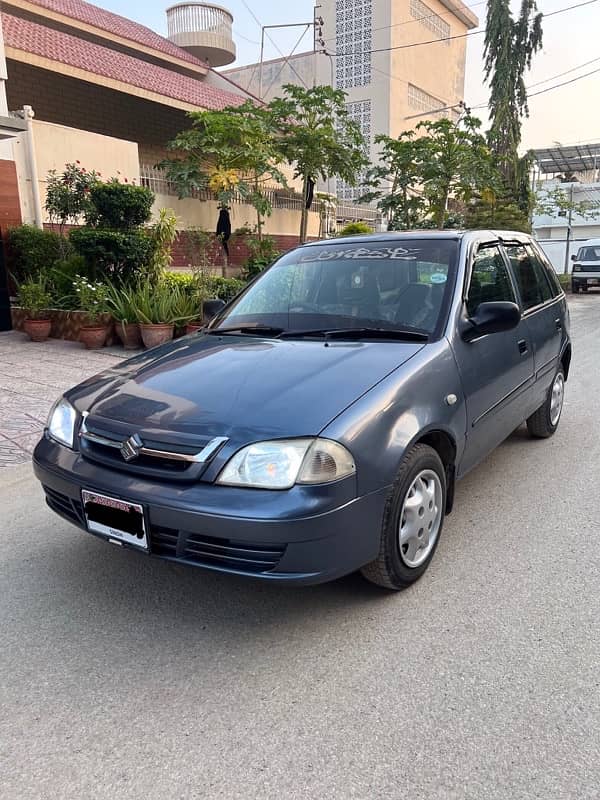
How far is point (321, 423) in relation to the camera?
A: 2377mm

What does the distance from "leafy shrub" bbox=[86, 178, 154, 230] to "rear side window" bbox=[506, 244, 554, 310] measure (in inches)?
264

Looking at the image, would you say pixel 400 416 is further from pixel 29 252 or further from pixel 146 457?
pixel 29 252

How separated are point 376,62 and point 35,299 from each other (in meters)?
30.2

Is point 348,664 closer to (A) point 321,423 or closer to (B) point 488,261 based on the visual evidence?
(A) point 321,423

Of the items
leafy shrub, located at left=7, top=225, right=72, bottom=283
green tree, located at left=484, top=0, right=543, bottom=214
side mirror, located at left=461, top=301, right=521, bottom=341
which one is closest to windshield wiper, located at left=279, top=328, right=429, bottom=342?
side mirror, located at left=461, top=301, right=521, bottom=341

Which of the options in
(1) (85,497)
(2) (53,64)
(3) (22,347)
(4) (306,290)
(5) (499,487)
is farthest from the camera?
(2) (53,64)

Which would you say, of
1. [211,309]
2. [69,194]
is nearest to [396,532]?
[211,309]

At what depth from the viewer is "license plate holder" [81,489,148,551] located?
2.42m

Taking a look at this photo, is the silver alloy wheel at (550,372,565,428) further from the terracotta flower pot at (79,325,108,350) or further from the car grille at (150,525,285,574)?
the terracotta flower pot at (79,325,108,350)

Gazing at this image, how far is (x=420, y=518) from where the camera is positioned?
2.80m

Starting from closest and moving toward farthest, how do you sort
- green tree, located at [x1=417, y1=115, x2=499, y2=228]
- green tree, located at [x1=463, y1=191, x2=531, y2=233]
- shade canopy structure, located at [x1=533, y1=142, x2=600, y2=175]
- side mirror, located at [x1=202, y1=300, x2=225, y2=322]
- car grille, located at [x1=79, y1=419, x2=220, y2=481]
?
1. car grille, located at [x1=79, y1=419, x2=220, y2=481]
2. side mirror, located at [x1=202, y1=300, x2=225, y2=322]
3. green tree, located at [x1=417, y1=115, x2=499, y2=228]
4. green tree, located at [x1=463, y1=191, x2=531, y2=233]
5. shade canopy structure, located at [x1=533, y1=142, x2=600, y2=175]

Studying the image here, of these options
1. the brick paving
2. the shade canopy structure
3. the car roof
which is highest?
the shade canopy structure

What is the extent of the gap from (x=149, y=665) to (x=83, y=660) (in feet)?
0.88

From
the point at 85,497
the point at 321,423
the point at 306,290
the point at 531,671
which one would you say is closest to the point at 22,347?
the point at 306,290
